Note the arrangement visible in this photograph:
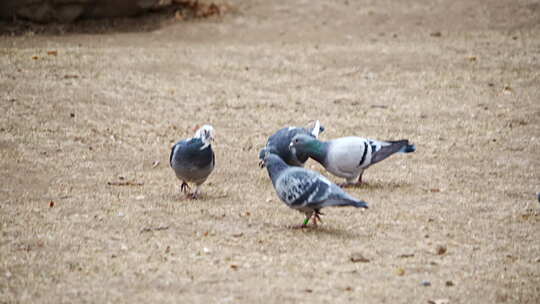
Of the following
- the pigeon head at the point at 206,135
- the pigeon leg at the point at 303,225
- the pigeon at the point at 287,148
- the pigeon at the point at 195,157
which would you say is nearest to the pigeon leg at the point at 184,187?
the pigeon at the point at 195,157

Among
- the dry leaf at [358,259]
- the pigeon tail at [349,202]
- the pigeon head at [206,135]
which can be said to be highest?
the pigeon head at [206,135]

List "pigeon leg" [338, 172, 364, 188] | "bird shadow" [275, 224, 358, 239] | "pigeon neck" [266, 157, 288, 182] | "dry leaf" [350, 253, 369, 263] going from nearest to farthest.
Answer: "dry leaf" [350, 253, 369, 263] → "bird shadow" [275, 224, 358, 239] → "pigeon neck" [266, 157, 288, 182] → "pigeon leg" [338, 172, 364, 188]

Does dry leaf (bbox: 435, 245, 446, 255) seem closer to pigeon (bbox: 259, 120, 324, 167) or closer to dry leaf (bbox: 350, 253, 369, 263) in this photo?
dry leaf (bbox: 350, 253, 369, 263)

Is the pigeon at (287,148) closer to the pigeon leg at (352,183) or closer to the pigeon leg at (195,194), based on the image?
the pigeon leg at (352,183)

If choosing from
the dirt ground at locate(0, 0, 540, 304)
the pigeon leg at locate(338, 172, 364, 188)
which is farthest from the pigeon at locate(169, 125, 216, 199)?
the pigeon leg at locate(338, 172, 364, 188)

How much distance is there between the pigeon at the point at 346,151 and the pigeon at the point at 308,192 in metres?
0.84

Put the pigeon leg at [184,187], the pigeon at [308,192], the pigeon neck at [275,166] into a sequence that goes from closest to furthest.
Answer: the pigeon at [308,192], the pigeon neck at [275,166], the pigeon leg at [184,187]

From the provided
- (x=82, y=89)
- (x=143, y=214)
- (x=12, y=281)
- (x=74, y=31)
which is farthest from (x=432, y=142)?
(x=74, y=31)

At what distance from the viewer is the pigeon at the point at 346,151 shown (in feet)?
19.3

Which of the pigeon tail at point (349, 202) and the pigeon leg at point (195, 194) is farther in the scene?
the pigeon leg at point (195, 194)

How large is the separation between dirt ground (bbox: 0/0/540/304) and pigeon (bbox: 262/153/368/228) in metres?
0.20

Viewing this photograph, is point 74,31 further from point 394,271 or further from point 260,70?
point 394,271

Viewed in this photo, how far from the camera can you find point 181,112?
8188mm

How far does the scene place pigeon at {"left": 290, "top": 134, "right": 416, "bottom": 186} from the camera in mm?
5895
